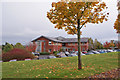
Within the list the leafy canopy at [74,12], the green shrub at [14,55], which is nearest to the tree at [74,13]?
the leafy canopy at [74,12]

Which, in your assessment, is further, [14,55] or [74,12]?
[14,55]

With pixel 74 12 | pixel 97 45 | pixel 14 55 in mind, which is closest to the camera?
pixel 74 12

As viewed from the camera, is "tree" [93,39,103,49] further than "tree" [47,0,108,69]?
Yes

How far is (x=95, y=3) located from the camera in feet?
23.7

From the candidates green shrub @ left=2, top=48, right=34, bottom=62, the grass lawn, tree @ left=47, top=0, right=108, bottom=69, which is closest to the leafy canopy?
tree @ left=47, top=0, right=108, bottom=69

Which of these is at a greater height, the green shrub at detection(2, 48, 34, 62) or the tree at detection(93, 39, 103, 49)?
the tree at detection(93, 39, 103, 49)

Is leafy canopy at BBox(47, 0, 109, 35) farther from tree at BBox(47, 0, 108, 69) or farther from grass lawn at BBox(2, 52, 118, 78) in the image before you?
grass lawn at BBox(2, 52, 118, 78)

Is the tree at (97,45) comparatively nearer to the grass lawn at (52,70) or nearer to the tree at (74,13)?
the grass lawn at (52,70)

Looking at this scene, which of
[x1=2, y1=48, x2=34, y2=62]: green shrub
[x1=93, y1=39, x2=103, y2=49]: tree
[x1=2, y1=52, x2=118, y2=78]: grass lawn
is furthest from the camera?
[x1=93, y1=39, x2=103, y2=49]: tree

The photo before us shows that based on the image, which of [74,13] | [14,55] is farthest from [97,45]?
[74,13]

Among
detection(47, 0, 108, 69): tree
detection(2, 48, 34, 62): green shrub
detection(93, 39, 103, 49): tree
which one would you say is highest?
detection(47, 0, 108, 69): tree

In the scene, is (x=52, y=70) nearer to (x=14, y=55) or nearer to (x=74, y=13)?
(x=74, y=13)

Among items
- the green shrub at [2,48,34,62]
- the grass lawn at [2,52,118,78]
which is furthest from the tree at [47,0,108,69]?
the green shrub at [2,48,34,62]

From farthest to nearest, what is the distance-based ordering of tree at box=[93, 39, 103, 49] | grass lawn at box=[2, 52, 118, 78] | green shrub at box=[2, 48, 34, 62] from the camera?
tree at box=[93, 39, 103, 49]
green shrub at box=[2, 48, 34, 62]
grass lawn at box=[2, 52, 118, 78]
